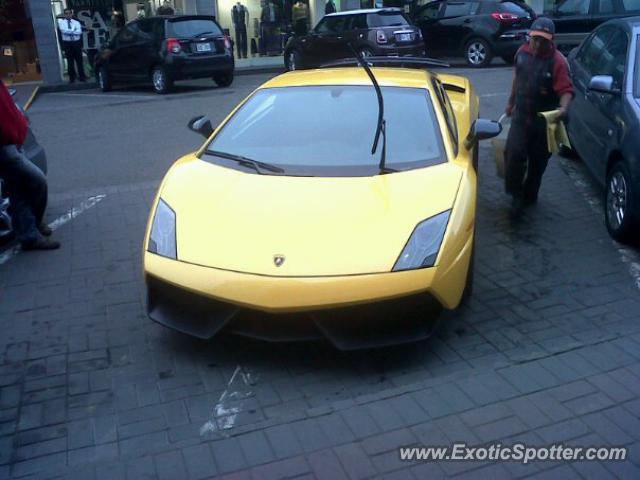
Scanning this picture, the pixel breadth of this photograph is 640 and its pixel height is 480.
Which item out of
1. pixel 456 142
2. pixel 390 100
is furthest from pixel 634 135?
pixel 390 100

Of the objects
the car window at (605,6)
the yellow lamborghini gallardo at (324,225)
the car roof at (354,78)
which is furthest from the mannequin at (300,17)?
the yellow lamborghini gallardo at (324,225)

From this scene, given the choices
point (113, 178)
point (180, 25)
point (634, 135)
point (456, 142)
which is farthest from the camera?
point (180, 25)

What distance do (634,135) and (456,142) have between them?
1379 mm

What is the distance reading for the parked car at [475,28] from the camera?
1662cm

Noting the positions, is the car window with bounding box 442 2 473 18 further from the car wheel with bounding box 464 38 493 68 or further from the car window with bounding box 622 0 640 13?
the car window with bounding box 622 0 640 13

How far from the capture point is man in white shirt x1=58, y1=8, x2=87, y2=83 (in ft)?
55.5

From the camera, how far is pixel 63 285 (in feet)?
17.1

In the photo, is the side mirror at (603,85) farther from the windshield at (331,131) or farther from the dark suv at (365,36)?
the dark suv at (365,36)

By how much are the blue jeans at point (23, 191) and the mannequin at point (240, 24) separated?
15604 millimetres

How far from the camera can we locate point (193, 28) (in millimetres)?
15023

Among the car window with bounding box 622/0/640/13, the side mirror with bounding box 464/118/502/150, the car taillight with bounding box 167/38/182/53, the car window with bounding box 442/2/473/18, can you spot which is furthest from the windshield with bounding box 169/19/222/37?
the side mirror with bounding box 464/118/502/150

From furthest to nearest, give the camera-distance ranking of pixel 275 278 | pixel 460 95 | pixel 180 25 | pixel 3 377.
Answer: pixel 180 25, pixel 460 95, pixel 3 377, pixel 275 278

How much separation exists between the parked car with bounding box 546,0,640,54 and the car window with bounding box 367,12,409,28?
3.32m

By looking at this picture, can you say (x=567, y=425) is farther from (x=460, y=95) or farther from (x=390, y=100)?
(x=460, y=95)
